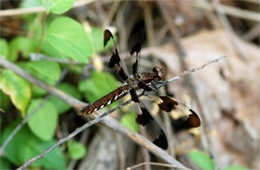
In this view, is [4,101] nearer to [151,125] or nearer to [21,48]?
[21,48]

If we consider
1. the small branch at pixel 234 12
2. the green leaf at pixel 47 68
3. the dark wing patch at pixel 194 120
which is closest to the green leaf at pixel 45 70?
the green leaf at pixel 47 68

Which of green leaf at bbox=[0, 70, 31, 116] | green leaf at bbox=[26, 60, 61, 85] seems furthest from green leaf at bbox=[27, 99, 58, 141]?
green leaf at bbox=[26, 60, 61, 85]

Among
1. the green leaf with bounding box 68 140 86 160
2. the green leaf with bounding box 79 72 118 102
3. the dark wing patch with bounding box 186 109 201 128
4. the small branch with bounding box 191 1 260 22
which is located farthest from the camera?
the small branch with bounding box 191 1 260 22

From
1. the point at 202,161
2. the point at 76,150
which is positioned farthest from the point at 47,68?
the point at 202,161

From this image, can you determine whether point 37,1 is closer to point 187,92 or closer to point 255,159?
point 187,92

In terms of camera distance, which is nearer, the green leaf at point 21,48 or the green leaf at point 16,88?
the green leaf at point 16,88

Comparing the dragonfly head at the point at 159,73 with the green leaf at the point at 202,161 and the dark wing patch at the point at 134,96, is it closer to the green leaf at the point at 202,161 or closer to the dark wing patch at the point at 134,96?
the dark wing patch at the point at 134,96

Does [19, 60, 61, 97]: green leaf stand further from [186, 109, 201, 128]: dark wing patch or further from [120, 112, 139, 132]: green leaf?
[186, 109, 201, 128]: dark wing patch
